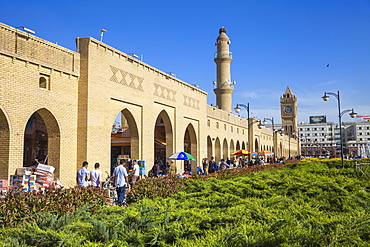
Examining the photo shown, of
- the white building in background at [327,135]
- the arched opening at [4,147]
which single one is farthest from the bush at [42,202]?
the white building in background at [327,135]

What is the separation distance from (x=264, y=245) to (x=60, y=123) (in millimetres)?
12056

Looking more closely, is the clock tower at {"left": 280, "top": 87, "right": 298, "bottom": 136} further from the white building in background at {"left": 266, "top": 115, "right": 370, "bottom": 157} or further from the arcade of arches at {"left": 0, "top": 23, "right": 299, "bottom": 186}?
the arcade of arches at {"left": 0, "top": 23, "right": 299, "bottom": 186}

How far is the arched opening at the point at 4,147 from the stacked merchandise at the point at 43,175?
3.17 ft

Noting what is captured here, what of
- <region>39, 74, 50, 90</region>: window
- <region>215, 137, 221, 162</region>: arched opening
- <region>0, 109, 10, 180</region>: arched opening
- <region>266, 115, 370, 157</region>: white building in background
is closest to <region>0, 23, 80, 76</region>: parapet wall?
<region>39, 74, 50, 90</region>: window

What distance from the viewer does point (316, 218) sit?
14.7 feet

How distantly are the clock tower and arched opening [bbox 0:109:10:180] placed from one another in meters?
84.3

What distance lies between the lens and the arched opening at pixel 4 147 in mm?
11562

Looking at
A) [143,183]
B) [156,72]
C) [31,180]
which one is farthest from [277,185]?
[156,72]

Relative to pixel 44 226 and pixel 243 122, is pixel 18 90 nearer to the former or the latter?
pixel 44 226

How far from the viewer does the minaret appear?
1529 inches

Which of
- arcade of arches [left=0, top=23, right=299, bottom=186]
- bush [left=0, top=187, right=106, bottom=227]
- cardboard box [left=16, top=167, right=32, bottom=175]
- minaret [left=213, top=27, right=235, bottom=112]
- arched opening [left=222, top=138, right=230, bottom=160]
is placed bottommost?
bush [left=0, top=187, right=106, bottom=227]

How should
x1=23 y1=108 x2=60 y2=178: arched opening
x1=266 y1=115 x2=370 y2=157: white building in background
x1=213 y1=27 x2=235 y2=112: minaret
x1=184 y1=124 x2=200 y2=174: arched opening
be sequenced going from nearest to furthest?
1. x1=23 y1=108 x2=60 y2=178: arched opening
2. x1=184 y1=124 x2=200 y2=174: arched opening
3. x1=213 y1=27 x2=235 y2=112: minaret
4. x1=266 y1=115 x2=370 y2=157: white building in background

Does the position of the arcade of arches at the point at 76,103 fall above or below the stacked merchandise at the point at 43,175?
above

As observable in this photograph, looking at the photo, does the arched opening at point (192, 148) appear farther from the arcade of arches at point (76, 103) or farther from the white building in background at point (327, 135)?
the white building in background at point (327, 135)
